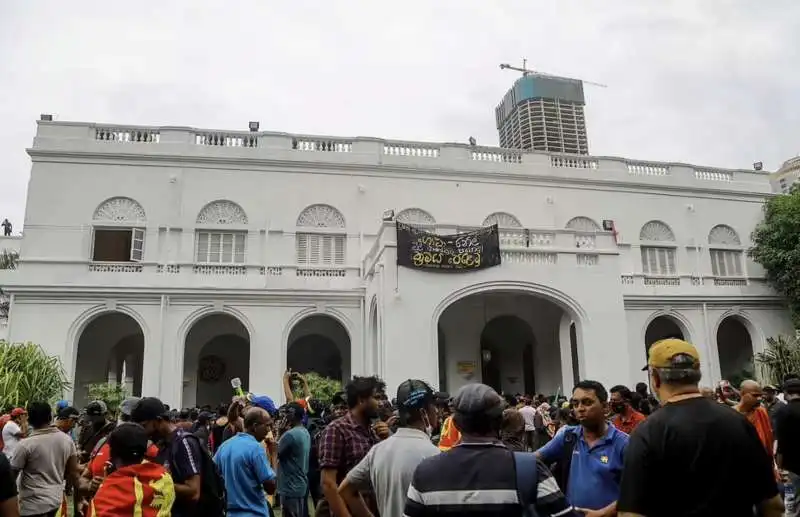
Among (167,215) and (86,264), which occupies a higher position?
(167,215)

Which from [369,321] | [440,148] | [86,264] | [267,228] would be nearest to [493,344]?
[369,321]

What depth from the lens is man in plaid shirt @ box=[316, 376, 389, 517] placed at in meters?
3.85

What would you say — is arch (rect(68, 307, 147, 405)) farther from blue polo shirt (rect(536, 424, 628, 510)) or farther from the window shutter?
blue polo shirt (rect(536, 424, 628, 510))

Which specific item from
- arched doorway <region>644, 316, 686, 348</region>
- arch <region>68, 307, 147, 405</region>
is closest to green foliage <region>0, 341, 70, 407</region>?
arch <region>68, 307, 147, 405</region>

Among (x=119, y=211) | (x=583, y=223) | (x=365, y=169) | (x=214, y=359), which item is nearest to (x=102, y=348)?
(x=214, y=359)

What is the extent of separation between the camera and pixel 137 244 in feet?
59.1

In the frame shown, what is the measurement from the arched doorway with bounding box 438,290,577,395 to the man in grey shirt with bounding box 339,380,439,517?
1334 centimetres

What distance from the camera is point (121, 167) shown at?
60.3 ft

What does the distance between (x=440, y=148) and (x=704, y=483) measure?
61.1 ft

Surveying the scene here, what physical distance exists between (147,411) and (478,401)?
2.36m

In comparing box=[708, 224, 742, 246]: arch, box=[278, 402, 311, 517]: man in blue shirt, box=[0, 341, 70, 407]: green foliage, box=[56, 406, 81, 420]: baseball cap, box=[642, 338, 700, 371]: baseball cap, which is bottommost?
box=[278, 402, 311, 517]: man in blue shirt

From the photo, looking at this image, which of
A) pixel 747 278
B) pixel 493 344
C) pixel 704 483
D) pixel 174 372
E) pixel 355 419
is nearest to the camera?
pixel 704 483

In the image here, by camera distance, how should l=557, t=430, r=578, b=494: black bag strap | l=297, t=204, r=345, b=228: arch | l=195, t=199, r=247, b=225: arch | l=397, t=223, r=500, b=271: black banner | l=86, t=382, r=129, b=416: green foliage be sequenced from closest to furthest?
1. l=557, t=430, r=578, b=494: black bag strap
2. l=397, t=223, r=500, b=271: black banner
3. l=86, t=382, r=129, b=416: green foliage
4. l=195, t=199, r=247, b=225: arch
5. l=297, t=204, r=345, b=228: arch

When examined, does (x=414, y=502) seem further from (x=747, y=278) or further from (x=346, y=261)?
(x=747, y=278)
